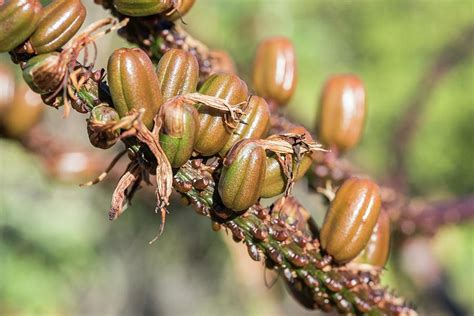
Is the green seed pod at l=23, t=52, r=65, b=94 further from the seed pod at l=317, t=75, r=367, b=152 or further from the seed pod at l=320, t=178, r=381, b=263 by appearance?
the seed pod at l=317, t=75, r=367, b=152

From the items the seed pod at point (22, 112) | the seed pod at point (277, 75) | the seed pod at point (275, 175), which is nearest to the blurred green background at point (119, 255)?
the seed pod at point (22, 112)

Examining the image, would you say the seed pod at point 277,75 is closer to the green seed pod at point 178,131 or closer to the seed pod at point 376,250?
the seed pod at point 376,250

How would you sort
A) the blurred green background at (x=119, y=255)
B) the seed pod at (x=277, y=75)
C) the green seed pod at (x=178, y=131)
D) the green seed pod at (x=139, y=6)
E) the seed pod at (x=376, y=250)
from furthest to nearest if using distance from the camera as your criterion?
the blurred green background at (x=119, y=255)
the seed pod at (x=277, y=75)
the seed pod at (x=376, y=250)
the green seed pod at (x=139, y=6)
the green seed pod at (x=178, y=131)

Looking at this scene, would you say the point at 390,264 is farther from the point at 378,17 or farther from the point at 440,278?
the point at 378,17

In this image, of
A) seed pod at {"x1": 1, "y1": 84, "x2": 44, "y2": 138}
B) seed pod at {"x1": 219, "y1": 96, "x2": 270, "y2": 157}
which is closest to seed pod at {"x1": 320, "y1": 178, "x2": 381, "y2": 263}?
seed pod at {"x1": 219, "y1": 96, "x2": 270, "y2": 157}

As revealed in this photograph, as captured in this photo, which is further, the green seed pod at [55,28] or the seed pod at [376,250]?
the seed pod at [376,250]

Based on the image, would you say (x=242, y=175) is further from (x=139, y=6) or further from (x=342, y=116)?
(x=342, y=116)

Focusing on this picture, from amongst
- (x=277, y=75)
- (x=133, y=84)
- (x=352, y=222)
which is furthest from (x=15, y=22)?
(x=277, y=75)
